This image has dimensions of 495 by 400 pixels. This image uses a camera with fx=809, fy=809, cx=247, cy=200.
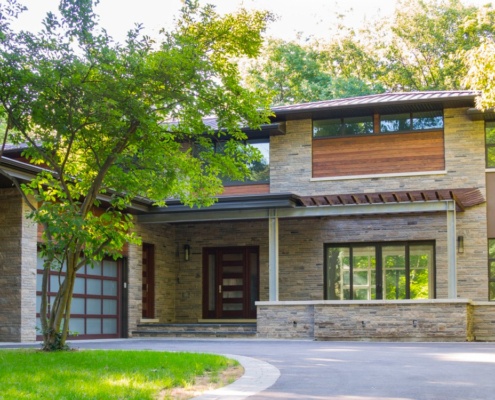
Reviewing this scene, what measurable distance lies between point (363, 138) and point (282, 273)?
177 inches

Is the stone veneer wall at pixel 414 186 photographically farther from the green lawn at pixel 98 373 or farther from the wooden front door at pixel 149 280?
the green lawn at pixel 98 373

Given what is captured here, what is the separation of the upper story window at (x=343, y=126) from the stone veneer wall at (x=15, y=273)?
28.9ft

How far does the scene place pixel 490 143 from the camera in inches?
852

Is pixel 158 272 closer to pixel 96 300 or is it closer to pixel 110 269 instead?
pixel 110 269

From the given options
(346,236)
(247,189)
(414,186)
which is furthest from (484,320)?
(247,189)

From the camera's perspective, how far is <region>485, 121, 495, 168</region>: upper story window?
21562mm

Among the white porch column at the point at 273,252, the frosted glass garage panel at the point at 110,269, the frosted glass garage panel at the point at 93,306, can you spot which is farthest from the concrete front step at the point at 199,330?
the frosted glass garage panel at the point at 110,269

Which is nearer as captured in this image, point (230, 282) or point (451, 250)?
point (451, 250)

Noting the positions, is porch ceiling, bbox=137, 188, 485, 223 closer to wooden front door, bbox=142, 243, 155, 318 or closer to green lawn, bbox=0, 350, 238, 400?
wooden front door, bbox=142, 243, 155, 318

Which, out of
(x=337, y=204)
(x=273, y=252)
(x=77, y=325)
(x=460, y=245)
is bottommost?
(x=77, y=325)

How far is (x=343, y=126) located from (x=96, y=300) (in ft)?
27.1

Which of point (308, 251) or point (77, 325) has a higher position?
point (308, 251)

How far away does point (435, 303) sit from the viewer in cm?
1920

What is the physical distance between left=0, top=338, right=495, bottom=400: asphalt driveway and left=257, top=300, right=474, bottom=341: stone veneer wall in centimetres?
417
